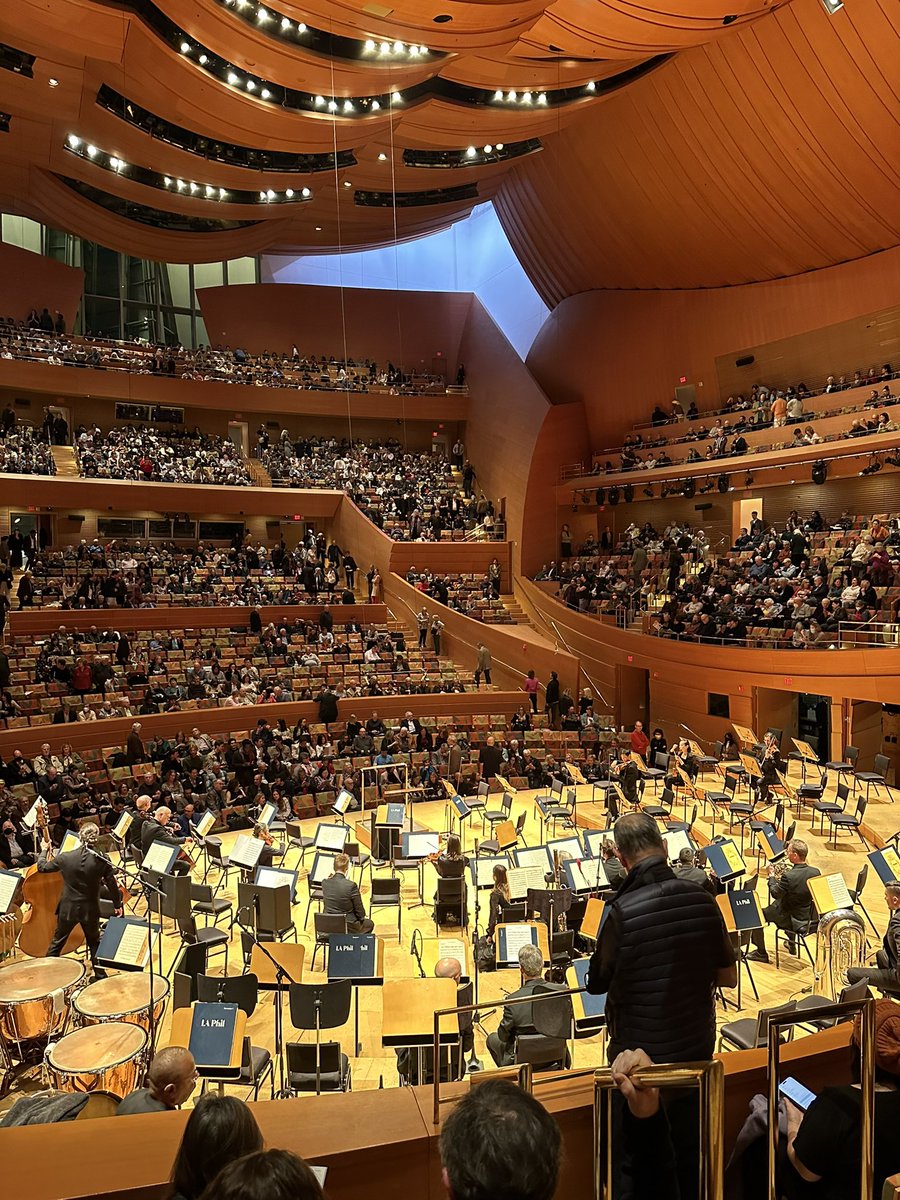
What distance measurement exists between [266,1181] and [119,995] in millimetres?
4418

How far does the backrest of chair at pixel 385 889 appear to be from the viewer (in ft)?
29.3

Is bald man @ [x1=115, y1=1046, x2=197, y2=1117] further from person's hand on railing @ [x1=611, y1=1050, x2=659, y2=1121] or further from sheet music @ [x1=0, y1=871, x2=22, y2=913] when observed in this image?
sheet music @ [x1=0, y1=871, x2=22, y2=913]

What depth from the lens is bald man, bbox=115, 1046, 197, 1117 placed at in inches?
138

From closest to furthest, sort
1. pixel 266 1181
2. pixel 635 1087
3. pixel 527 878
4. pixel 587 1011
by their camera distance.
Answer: pixel 266 1181, pixel 635 1087, pixel 587 1011, pixel 527 878

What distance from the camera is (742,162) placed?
61.0 feet

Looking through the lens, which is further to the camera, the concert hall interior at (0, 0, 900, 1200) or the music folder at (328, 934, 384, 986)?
the music folder at (328, 934, 384, 986)

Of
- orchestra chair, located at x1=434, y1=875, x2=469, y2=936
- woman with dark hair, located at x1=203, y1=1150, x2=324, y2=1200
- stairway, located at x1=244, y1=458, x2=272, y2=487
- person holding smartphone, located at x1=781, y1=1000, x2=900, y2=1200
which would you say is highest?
stairway, located at x1=244, y1=458, x2=272, y2=487

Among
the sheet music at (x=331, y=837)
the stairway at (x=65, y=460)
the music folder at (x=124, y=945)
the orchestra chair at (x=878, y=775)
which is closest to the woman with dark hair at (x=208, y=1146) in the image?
the music folder at (x=124, y=945)

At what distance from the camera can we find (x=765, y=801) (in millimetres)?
13094

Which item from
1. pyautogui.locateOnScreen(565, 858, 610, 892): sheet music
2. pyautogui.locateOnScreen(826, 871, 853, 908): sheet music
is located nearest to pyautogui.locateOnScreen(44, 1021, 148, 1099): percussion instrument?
pyautogui.locateOnScreen(565, 858, 610, 892): sheet music

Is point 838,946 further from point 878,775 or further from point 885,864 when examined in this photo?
point 878,775

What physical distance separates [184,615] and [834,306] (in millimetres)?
16120

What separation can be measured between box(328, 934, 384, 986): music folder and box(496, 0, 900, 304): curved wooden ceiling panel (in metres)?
16.4

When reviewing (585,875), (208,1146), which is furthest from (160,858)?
(208,1146)
